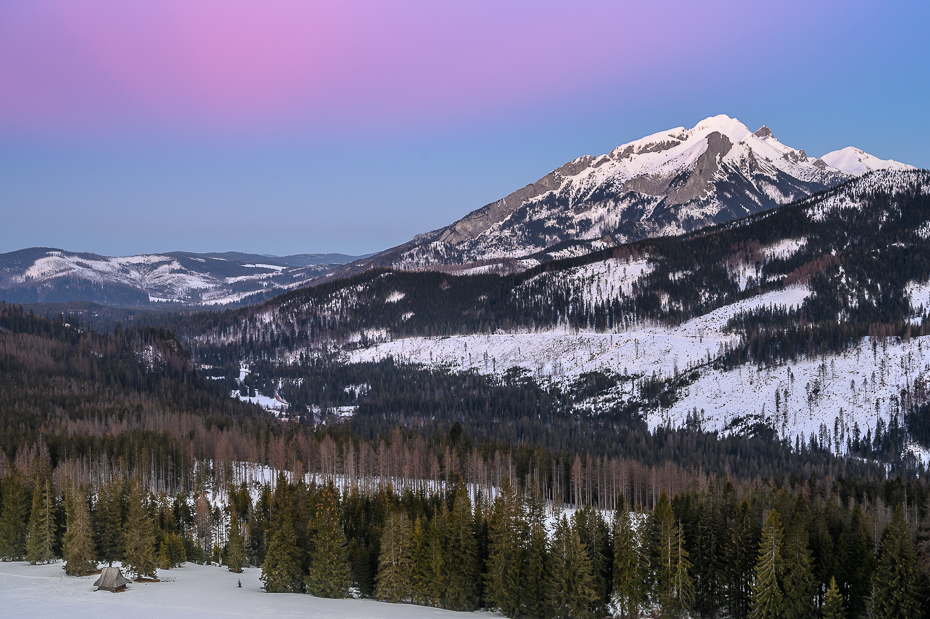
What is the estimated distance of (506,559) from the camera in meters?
74.1

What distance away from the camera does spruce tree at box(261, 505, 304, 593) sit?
263 ft

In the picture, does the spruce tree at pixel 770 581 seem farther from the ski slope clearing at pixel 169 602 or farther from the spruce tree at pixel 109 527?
the spruce tree at pixel 109 527

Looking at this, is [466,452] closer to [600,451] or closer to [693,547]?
[600,451]

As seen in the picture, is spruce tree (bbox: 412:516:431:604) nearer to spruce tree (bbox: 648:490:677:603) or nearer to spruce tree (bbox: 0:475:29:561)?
spruce tree (bbox: 648:490:677:603)

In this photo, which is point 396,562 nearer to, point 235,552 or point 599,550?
point 599,550

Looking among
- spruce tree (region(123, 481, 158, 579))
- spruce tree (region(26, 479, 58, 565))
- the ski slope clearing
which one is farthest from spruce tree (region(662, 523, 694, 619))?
spruce tree (region(26, 479, 58, 565))

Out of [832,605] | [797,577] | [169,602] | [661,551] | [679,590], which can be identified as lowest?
[169,602]

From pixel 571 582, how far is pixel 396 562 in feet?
59.3

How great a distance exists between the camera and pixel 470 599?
76375 millimetres

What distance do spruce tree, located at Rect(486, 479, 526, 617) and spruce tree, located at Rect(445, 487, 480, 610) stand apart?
1680mm

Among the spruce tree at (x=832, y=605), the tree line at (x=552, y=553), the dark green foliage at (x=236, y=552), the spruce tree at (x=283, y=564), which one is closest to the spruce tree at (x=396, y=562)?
the tree line at (x=552, y=553)

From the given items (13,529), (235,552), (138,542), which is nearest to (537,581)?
(235,552)

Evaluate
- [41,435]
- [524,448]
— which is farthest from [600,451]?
[41,435]

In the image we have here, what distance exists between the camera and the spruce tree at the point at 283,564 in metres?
80.2
